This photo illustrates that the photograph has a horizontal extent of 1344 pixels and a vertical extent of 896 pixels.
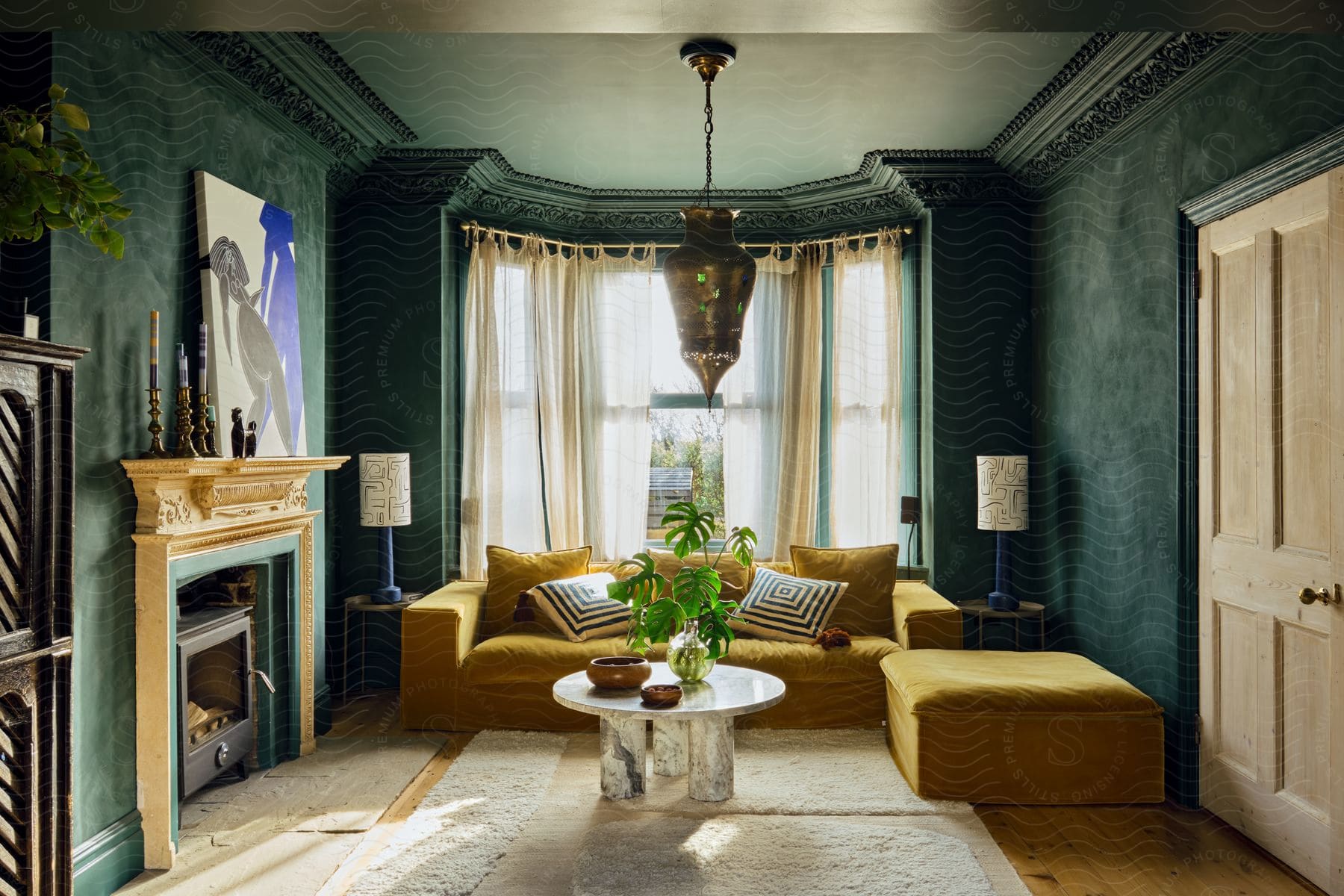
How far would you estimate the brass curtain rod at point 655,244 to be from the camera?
191 inches

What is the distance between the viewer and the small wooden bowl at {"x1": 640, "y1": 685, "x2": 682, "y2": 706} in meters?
3.02

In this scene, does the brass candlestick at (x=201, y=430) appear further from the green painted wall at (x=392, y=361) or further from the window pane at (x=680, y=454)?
the window pane at (x=680, y=454)

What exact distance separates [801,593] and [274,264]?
2521 mm

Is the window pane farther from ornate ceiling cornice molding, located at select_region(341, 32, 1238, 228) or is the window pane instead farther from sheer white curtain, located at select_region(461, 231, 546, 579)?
ornate ceiling cornice molding, located at select_region(341, 32, 1238, 228)

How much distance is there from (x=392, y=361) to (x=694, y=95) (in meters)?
1.95

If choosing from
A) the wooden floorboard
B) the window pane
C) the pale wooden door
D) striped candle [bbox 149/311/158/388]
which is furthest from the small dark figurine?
the pale wooden door

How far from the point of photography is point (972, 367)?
4656mm

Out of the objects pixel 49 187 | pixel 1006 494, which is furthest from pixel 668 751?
pixel 49 187

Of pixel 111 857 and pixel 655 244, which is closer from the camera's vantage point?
pixel 111 857

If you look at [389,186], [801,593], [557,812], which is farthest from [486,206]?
[557,812]

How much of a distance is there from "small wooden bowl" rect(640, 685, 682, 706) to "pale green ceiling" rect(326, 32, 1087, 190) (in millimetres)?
2116

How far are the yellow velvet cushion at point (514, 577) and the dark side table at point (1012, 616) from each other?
1788 millimetres

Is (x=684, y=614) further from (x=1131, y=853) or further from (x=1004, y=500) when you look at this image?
(x=1004, y=500)

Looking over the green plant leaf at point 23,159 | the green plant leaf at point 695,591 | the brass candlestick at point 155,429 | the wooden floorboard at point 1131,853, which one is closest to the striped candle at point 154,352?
the brass candlestick at point 155,429
